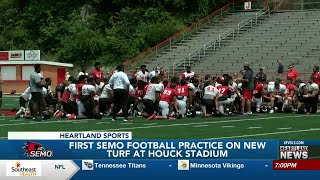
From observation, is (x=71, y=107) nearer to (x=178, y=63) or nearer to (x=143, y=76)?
(x=143, y=76)

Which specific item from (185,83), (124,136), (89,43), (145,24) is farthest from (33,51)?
(124,136)

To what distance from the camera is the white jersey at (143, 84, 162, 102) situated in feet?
88.1

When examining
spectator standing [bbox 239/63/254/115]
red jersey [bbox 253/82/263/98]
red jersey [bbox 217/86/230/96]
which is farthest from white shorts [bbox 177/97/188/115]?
red jersey [bbox 253/82/263/98]

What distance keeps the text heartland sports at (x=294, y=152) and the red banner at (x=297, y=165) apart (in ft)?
0.55

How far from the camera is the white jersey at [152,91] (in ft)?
88.1

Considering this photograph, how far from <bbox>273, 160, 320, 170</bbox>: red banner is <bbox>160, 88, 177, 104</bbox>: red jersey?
50.0 ft

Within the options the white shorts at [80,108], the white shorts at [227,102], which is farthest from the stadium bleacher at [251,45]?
the white shorts at [80,108]

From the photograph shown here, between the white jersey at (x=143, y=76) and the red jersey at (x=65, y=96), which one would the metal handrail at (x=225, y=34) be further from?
the red jersey at (x=65, y=96)

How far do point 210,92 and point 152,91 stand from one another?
1.86 metres

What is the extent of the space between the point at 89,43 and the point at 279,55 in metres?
15.5

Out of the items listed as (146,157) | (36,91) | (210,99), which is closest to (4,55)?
(210,99)

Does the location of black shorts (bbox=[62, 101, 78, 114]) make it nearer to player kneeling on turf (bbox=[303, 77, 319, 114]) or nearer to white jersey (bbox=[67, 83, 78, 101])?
white jersey (bbox=[67, 83, 78, 101])

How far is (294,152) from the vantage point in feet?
37.3

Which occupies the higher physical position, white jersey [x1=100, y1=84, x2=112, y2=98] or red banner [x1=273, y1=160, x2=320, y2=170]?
white jersey [x1=100, y1=84, x2=112, y2=98]
